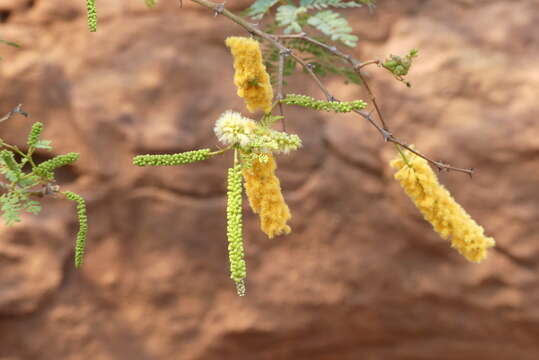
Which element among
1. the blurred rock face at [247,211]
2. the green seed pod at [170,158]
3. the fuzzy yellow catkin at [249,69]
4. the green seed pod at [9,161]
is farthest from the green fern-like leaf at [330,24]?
the blurred rock face at [247,211]

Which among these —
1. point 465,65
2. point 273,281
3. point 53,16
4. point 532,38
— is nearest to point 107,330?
point 273,281

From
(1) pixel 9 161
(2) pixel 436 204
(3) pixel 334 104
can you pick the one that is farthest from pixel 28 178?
(2) pixel 436 204

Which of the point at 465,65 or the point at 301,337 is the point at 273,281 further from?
the point at 465,65

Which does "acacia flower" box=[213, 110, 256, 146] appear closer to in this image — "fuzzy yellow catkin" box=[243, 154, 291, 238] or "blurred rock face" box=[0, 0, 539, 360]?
"fuzzy yellow catkin" box=[243, 154, 291, 238]

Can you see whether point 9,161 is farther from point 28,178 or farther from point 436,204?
point 436,204

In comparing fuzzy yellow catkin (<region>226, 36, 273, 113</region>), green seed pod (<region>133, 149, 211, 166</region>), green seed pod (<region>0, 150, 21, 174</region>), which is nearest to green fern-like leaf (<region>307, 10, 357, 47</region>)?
fuzzy yellow catkin (<region>226, 36, 273, 113</region>)

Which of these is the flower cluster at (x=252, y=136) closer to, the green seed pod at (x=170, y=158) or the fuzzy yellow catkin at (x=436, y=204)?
the green seed pod at (x=170, y=158)
